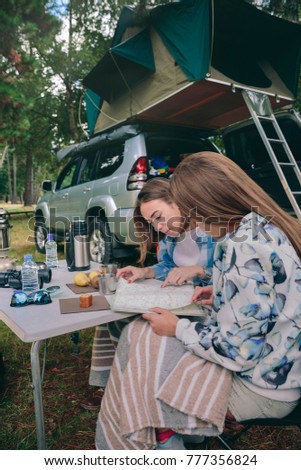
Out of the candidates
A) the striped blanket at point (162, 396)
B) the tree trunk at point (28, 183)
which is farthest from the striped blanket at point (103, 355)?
the tree trunk at point (28, 183)

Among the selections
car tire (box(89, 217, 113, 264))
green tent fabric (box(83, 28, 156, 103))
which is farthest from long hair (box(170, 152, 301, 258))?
green tent fabric (box(83, 28, 156, 103))

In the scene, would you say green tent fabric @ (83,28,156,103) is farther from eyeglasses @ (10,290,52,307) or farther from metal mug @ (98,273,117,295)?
eyeglasses @ (10,290,52,307)

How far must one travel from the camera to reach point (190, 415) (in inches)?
43.1

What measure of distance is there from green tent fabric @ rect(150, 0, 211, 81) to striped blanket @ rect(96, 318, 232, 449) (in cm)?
382

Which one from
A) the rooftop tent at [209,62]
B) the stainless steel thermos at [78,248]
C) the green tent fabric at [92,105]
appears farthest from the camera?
the green tent fabric at [92,105]

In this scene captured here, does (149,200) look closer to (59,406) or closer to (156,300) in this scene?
(156,300)

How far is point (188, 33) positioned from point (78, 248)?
359cm

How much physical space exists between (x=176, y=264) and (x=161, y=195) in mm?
470

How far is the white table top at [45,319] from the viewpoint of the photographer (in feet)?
4.12

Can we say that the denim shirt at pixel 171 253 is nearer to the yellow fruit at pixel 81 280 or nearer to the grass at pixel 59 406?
the yellow fruit at pixel 81 280

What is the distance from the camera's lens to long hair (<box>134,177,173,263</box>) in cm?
237

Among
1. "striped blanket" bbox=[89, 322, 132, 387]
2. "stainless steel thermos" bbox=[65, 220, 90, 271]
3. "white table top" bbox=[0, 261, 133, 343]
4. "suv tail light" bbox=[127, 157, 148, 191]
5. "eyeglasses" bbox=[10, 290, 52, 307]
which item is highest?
"suv tail light" bbox=[127, 157, 148, 191]

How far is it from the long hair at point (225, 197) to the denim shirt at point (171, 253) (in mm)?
892
